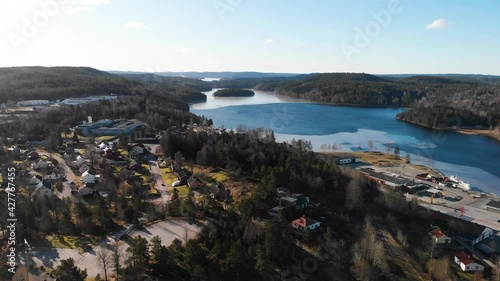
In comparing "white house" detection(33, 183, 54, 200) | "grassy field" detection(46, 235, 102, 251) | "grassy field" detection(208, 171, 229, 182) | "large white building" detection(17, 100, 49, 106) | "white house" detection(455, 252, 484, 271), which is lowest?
"white house" detection(455, 252, 484, 271)

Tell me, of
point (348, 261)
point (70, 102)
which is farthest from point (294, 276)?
point (70, 102)

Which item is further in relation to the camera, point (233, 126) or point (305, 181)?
point (233, 126)

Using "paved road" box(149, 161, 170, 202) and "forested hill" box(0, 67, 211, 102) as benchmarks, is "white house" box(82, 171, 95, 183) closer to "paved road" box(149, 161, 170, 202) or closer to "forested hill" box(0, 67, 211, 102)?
"paved road" box(149, 161, 170, 202)

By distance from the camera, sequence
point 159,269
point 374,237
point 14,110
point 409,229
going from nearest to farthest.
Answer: point 159,269 < point 374,237 < point 409,229 < point 14,110

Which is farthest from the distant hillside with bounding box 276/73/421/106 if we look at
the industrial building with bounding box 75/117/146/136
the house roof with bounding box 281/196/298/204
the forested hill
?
the house roof with bounding box 281/196/298/204

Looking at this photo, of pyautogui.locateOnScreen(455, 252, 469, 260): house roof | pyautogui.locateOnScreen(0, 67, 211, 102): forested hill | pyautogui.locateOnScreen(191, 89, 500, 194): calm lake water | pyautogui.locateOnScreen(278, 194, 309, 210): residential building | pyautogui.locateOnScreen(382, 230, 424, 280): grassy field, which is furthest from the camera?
pyautogui.locateOnScreen(0, 67, 211, 102): forested hill

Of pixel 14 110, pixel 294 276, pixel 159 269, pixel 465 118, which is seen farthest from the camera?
pixel 465 118

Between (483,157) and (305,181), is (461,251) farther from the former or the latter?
(483,157)
